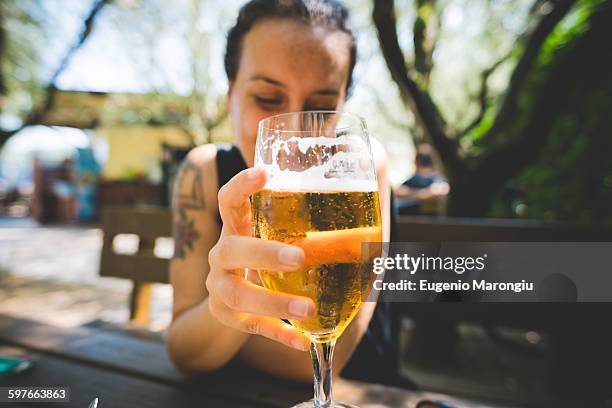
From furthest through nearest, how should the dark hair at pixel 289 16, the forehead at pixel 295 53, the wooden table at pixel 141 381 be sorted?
the dark hair at pixel 289 16
the forehead at pixel 295 53
the wooden table at pixel 141 381

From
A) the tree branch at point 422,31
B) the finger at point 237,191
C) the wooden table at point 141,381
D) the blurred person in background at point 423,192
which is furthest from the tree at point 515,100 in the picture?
the finger at point 237,191

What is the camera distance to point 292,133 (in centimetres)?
74

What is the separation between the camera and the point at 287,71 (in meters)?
1.22

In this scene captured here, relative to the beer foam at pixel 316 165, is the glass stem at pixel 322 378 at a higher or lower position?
lower

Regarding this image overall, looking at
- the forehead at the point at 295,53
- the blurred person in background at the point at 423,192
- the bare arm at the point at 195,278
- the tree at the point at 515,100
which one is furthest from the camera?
the blurred person in background at the point at 423,192

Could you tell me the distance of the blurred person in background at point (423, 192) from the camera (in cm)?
466

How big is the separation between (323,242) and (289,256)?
0.08 m

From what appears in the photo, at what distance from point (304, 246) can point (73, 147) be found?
52.6ft

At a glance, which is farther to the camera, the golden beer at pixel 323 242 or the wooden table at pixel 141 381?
the wooden table at pixel 141 381

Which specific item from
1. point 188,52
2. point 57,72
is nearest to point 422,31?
point 57,72

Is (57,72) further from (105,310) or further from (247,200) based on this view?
(247,200)

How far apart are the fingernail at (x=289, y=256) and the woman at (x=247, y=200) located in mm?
86

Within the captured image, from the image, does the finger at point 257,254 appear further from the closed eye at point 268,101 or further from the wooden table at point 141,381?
the closed eye at point 268,101

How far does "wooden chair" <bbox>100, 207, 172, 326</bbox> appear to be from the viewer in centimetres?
254
